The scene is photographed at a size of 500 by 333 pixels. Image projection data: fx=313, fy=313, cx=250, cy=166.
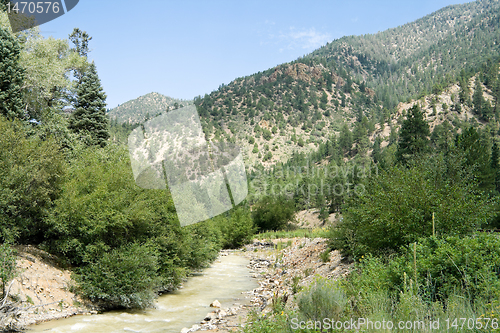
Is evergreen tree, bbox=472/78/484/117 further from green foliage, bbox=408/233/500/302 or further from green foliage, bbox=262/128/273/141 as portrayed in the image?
green foliage, bbox=408/233/500/302

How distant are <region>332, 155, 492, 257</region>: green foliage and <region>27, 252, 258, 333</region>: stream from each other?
837cm

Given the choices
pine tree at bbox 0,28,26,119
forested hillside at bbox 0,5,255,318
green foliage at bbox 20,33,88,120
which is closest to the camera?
forested hillside at bbox 0,5,255,318

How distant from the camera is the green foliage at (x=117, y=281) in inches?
541

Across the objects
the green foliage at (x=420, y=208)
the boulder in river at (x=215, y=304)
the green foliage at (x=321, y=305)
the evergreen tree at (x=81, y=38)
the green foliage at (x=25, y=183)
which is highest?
the evergreen tree at (x=81, y=38)

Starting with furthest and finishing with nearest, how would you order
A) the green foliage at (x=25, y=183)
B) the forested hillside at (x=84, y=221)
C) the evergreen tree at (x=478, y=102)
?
the evergreen tree at (x=478, y=102) < the forested hillside at (x=84, y=221) < the green foliage at (x=25, y=183)

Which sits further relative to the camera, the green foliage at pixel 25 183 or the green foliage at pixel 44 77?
the green foliage at pixel 44 77

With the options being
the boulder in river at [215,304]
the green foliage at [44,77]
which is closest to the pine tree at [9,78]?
the green foliage at [44,77]

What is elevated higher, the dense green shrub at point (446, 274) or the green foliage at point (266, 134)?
the green foliage at point (266, 134)

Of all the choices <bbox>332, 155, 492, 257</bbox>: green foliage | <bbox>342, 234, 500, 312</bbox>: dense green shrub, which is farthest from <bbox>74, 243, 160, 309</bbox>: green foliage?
<bbox>332, 155, 492, 257</bbox>: green foliage

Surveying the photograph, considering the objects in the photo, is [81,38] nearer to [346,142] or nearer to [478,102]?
[346,142]

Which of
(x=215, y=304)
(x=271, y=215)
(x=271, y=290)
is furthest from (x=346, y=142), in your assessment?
(x=215, y=304)

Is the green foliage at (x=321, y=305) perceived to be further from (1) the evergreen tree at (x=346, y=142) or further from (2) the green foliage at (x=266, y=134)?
(2) the green foliage at (x=266, y=134)

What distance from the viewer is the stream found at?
11.5 m

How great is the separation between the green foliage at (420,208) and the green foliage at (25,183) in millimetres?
14217
